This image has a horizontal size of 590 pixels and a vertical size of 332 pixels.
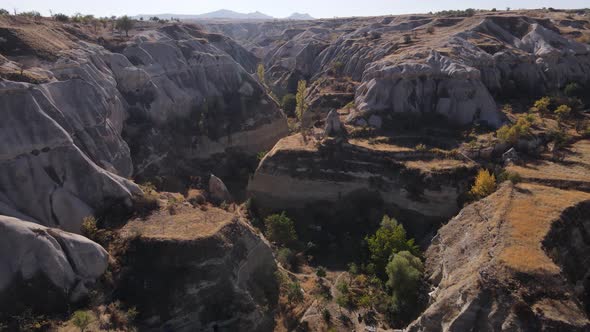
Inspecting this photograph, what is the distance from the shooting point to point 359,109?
58.4m

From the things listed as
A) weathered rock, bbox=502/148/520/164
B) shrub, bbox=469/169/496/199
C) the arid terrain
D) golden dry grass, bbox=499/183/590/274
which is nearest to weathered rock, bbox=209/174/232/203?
the arid terrain

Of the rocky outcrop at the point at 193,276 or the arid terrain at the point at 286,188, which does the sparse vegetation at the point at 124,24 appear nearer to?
the arid terrain at the point at 286,188

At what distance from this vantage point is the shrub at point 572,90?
205ft

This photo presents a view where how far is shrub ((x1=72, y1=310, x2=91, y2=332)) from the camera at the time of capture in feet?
71.4

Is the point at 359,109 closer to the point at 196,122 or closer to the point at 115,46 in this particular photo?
the point at 196,122

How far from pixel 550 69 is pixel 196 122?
180ft

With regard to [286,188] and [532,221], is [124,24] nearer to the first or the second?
[286,188]

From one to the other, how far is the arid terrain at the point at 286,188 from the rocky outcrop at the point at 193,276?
128 millimetres

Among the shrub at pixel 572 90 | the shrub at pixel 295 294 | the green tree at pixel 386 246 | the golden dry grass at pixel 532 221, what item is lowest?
the shrub at pixel 295 294

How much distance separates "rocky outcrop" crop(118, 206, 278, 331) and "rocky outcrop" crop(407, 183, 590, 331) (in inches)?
444

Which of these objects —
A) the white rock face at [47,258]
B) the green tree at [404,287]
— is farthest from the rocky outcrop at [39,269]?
the green tree at [404,287]

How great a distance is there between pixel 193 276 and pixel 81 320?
672cm

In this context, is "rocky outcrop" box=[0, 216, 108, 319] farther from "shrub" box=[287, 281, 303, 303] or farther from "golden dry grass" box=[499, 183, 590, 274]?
"golden dry grass" box=[499, 183, 590, 274]

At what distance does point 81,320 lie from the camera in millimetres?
21797
